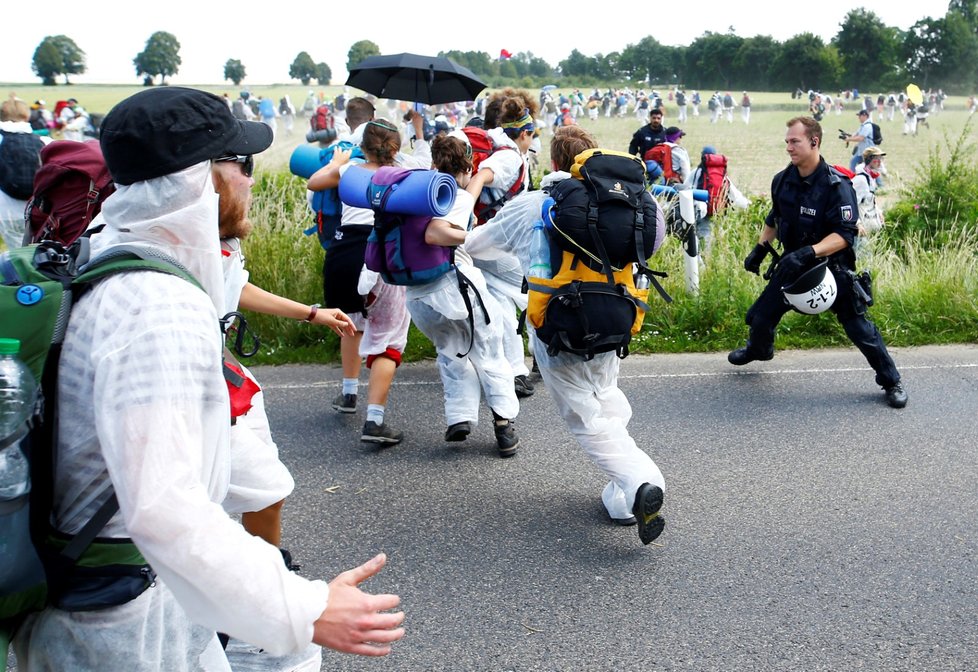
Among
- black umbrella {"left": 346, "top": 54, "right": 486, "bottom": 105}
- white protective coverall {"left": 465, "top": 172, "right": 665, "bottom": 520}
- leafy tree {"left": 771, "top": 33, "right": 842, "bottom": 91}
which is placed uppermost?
leafy tree {"left": 771, "top": 33, "right": 842, "bottom": 91}

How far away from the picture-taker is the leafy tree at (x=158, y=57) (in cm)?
9312

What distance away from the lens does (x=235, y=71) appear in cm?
8800

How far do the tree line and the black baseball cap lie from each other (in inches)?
2816

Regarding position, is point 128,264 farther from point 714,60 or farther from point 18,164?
point 714,60

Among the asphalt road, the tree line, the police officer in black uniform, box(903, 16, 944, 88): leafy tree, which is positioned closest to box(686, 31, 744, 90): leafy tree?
the tree line

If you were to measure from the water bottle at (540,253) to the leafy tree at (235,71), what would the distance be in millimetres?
87601

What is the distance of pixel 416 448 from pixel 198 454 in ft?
12.7

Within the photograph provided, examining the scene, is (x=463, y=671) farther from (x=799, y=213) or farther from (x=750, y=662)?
(x=799, y=213)

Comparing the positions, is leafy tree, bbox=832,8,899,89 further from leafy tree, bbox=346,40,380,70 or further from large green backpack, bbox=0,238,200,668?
large green backpack, bbox=0,238,200,668

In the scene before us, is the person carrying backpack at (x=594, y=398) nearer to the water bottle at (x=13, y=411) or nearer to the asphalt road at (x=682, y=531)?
the asphalt road at (x=682, y=531)

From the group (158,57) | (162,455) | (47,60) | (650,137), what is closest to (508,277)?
(162,455)

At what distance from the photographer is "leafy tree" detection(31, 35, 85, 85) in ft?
313

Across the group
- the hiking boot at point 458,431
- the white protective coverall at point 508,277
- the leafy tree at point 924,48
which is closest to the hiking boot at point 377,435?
the hiking boot at point 458,431

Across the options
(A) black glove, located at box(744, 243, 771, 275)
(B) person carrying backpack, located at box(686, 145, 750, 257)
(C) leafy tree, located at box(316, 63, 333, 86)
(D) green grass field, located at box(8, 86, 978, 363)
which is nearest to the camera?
(A) black glove, located at box(744, 243, 771, 275)
